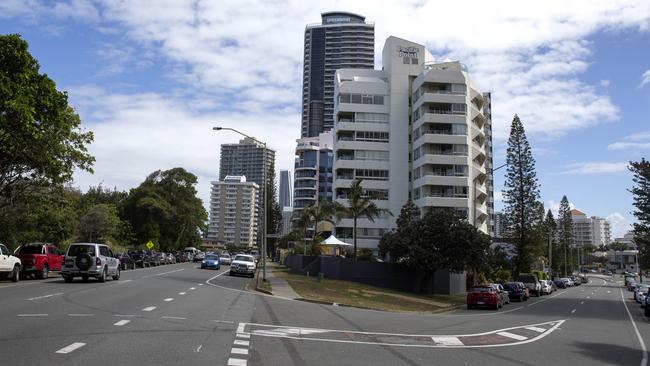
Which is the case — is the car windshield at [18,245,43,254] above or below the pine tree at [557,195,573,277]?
below

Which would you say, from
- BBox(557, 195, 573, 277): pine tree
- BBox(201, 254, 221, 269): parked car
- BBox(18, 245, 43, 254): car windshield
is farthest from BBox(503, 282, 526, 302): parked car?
BBox(557, 195, 573, 277): pine tree

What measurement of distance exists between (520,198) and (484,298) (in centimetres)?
3707

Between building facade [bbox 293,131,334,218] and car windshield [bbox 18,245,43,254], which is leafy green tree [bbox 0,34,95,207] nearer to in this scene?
car windshield [bbox 18,245,43,254]

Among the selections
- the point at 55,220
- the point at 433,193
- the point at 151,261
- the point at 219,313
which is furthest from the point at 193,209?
the point at 219,313

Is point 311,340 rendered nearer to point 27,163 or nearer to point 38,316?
point 38,316

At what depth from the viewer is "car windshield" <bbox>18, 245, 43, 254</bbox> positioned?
30.5 meters

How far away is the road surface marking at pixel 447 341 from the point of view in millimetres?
13240

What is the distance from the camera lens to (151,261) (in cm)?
5903

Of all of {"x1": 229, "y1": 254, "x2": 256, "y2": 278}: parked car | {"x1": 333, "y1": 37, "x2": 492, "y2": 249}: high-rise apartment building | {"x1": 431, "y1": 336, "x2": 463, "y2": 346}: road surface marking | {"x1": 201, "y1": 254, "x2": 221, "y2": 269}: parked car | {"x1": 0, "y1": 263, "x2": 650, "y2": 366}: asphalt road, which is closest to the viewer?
{"x1": 0, "y1": 263, "x2": 650, "y2": 366}: asphalt road

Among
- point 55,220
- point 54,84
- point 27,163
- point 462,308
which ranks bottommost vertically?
point 462,308

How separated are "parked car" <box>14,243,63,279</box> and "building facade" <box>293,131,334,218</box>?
103 metres

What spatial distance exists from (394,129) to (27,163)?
191 feet

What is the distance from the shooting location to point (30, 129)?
24.8 metres

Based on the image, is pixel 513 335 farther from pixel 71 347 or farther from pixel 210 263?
pixel 210 263
